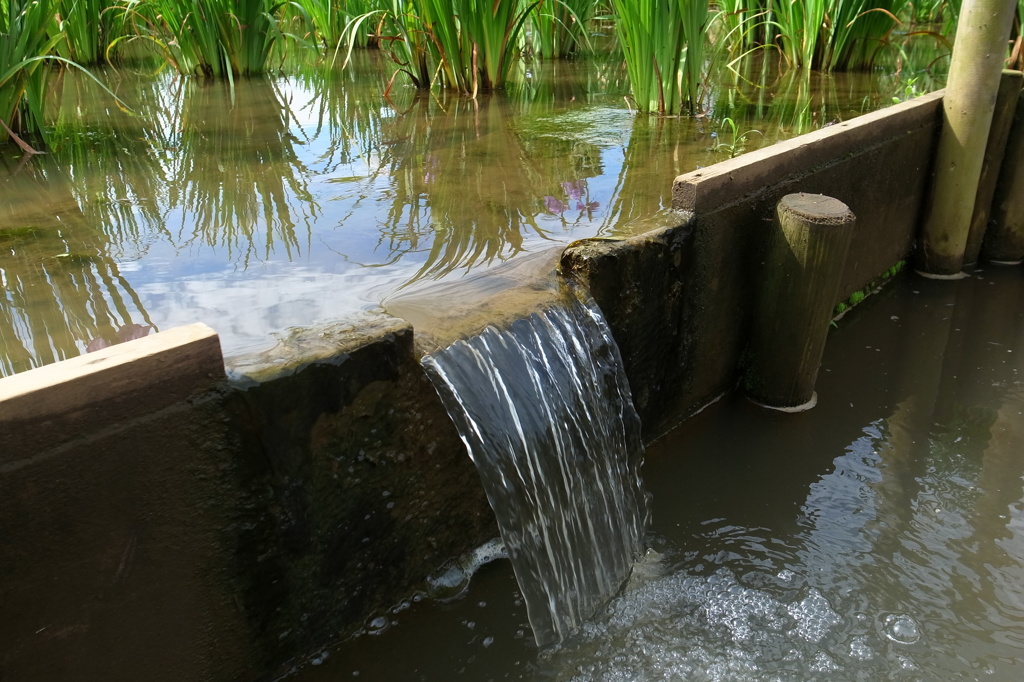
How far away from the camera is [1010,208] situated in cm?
443

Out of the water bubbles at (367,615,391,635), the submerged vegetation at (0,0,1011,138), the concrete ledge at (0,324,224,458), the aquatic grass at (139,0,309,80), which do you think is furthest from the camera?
the aquatic grass at (139,0,309,80)

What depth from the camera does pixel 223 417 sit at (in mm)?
1717

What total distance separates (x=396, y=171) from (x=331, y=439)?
178 cm

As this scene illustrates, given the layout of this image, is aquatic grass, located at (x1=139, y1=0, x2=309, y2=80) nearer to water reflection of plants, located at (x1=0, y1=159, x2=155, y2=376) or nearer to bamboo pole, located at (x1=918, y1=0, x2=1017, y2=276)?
water reflection of plants, located at (x1=0, y1=159, x2=155, y2=376)

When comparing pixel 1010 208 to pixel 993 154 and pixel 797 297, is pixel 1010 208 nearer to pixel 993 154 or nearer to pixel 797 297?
pixel 993 154

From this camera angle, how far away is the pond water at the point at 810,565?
208 centimetres

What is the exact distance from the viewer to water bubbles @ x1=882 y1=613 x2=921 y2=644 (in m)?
2.15

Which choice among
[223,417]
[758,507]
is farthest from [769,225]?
[223,417]

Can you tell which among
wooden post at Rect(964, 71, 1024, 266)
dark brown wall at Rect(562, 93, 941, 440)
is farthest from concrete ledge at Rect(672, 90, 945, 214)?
wooden post at Rect(964, 71, 1024, 266)

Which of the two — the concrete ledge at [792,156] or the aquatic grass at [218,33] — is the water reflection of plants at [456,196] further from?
the aquatic grass at [218,33]

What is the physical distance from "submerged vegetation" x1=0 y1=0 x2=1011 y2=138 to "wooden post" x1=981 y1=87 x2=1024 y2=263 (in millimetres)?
696

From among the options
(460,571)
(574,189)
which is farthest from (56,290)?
(574,189)

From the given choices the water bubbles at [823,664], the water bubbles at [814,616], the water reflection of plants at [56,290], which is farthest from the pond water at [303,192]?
the water bubbles at [823,664]

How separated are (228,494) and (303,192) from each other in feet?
Answer: 5.34
